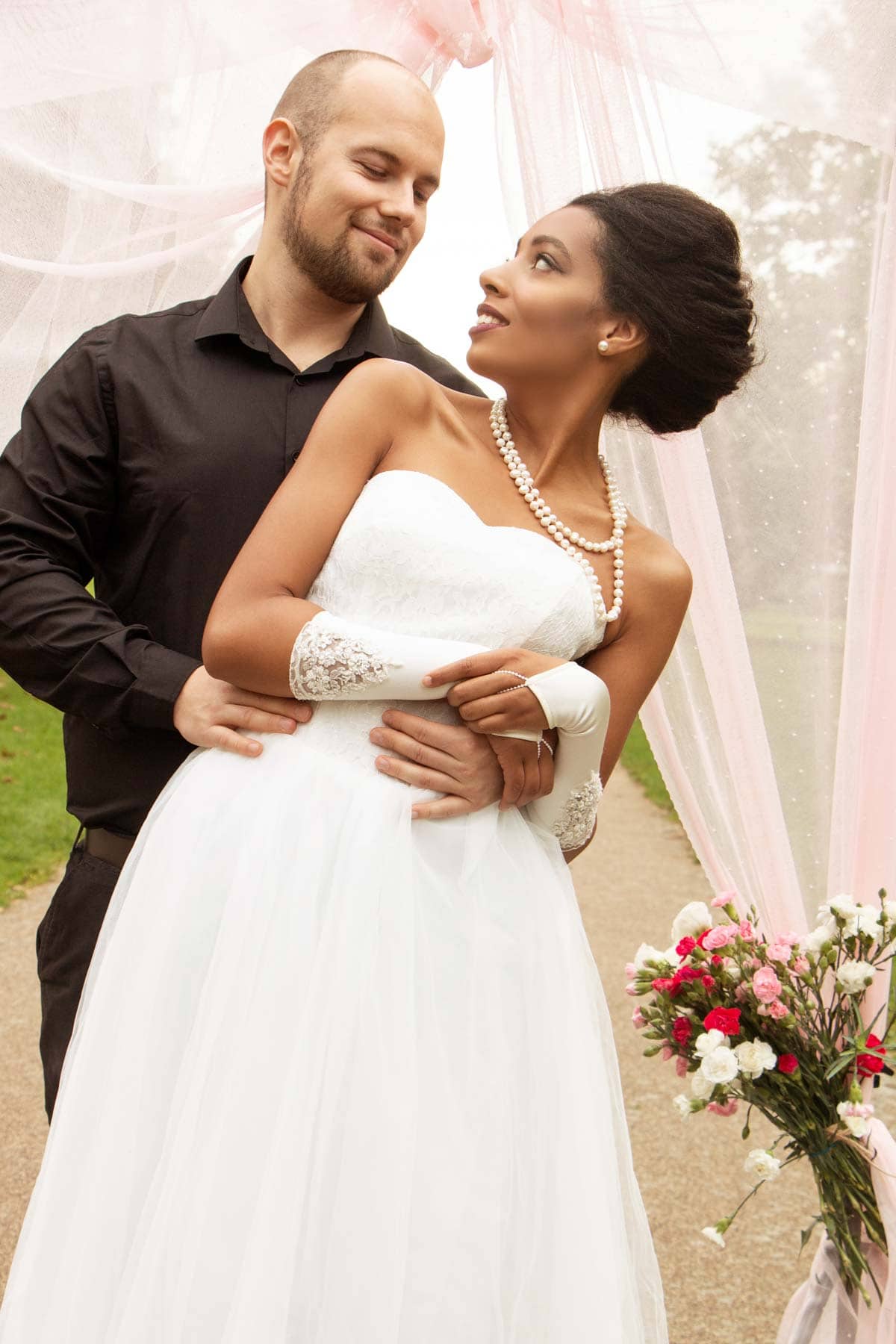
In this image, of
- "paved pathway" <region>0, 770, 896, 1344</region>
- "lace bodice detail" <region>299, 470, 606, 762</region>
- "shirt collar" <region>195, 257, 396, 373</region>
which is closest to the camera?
"lace bodice detail" <region>299, 470, 606, 762</region>

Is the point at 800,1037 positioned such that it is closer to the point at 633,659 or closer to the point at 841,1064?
the point at 841,1064

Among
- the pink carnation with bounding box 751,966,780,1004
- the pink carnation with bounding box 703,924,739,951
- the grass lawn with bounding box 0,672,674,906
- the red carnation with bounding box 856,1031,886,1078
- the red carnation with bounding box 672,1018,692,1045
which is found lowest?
the grass lawn with bounding box 0,672,674,906

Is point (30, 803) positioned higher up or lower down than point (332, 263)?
lower down

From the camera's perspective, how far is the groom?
2246 millimetres

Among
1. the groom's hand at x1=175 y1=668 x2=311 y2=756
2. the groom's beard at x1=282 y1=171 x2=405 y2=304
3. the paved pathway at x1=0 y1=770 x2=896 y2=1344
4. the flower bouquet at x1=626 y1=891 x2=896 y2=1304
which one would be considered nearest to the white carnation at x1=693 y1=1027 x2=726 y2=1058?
the flower bouquet at x1=626 y1=891 x2=896 y2=1304

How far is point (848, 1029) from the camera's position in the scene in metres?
2.48

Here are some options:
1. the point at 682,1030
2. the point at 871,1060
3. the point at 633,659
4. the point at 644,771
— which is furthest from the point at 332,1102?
the point at 644,771

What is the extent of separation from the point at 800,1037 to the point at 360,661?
3.94 ft

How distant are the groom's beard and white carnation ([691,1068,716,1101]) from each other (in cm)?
160

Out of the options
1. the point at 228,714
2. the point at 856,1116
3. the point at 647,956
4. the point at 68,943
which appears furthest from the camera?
the point at 647,956

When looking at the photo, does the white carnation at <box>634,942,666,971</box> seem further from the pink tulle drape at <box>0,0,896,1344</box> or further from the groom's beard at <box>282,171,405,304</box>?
the groom's beard at <box>282,171,405,304</box>

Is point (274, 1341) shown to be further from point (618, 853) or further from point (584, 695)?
point (618, 853)

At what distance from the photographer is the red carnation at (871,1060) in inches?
94.2

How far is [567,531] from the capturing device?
221 cm
